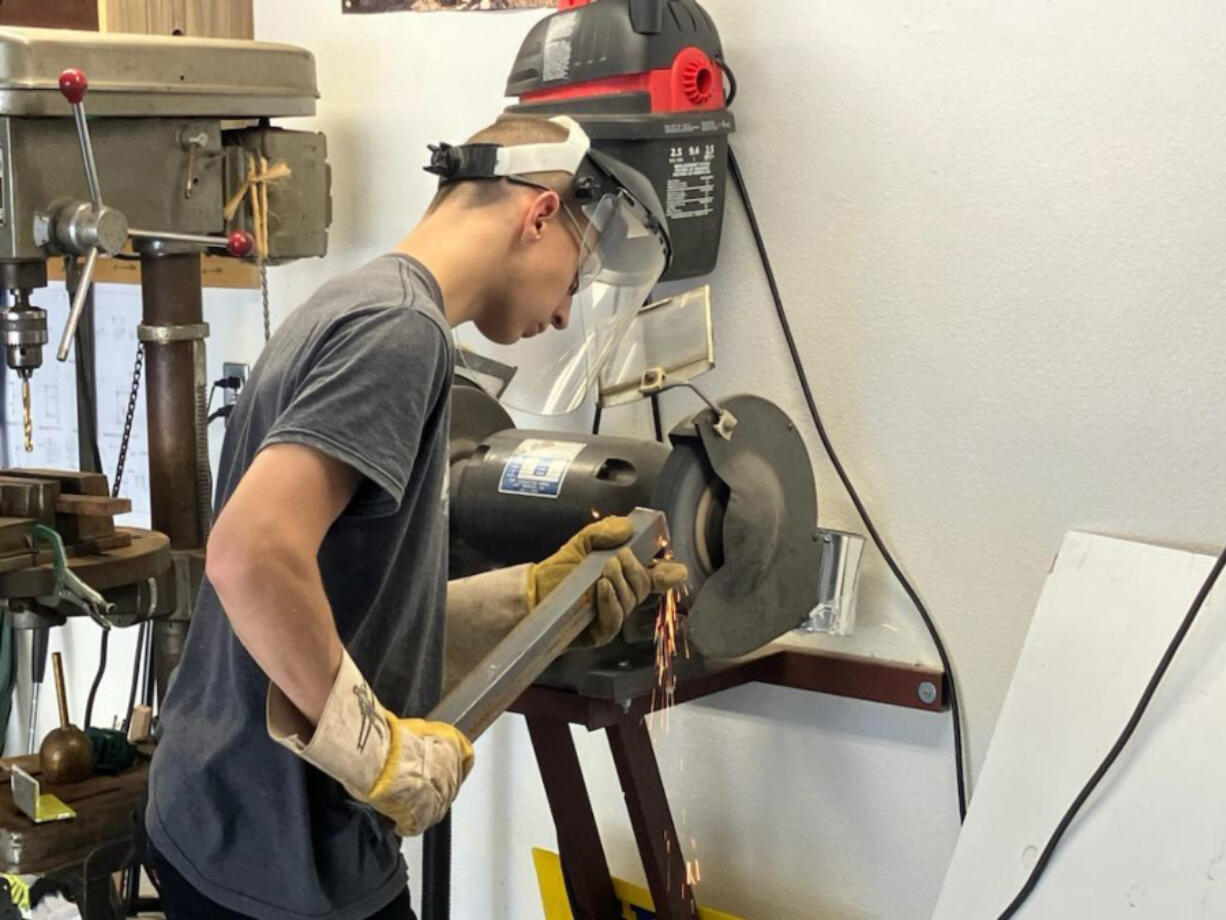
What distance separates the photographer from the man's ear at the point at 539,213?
1.43 metres

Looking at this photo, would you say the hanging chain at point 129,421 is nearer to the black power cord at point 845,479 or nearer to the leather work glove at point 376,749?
the black power cord at point 845,479

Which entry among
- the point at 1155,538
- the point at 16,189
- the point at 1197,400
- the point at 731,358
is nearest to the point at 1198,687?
the point at 1155,538

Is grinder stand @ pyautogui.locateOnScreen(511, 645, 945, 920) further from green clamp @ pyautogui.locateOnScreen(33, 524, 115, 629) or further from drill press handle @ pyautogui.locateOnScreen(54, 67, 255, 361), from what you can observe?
drill press handle @ pyautogui.locateOnScreen(54, 67, 255, 361)

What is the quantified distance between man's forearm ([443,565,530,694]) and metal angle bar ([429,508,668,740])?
149 mm

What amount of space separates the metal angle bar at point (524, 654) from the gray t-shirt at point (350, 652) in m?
0.09

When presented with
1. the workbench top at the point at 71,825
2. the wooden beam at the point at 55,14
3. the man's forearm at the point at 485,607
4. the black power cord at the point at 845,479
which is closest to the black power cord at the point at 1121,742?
the black power cord at the point at 845,479

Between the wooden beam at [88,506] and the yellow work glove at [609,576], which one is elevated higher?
the yellow work glove at [609,576]

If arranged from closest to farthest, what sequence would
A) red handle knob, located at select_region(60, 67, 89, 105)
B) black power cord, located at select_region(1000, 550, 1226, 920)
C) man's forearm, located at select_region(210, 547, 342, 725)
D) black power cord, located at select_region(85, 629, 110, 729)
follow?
man's forearm, located at select_region(210, 547, 342, 725), black power cord, located at select_region(1000, 550, 1226, 920), red handle knob, located at select_region(60, 67, 89, 105), black power cord, located at select_region(85, 629, 110, 729)

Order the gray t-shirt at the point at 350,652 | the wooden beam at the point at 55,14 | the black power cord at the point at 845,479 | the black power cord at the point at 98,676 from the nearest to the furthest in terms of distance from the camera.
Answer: the gray t-shirt at the point at 350,652, the black power cord at the point at 845,479, the wooden beam at the point at 55,14, the black power cord at the point at 98,676

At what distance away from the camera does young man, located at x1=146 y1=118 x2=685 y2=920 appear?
1.15m

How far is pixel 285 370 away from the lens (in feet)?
4.03

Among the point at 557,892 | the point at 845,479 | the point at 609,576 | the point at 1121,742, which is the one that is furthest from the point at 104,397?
the point at 1121,742

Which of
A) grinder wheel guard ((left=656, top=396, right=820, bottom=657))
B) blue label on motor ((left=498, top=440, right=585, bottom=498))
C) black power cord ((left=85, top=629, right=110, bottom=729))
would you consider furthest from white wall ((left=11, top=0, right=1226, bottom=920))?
black power cord ((left=85, top=629, right=110, bottom=729))

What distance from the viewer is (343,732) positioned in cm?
119
